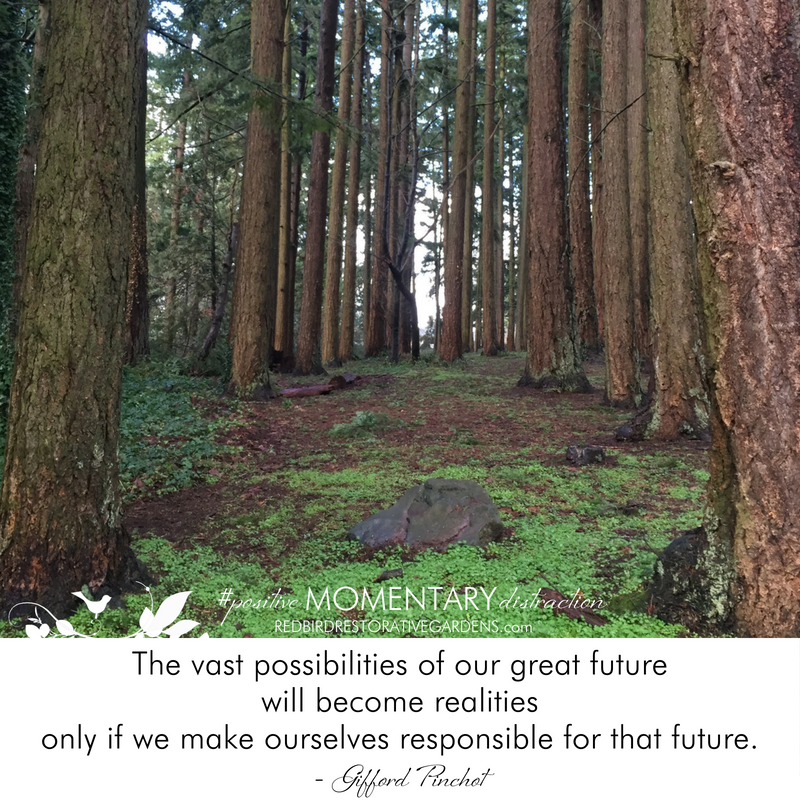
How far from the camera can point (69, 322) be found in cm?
323

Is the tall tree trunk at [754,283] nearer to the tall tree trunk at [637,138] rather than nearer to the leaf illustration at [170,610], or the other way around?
the leaf illustration at [170,610]

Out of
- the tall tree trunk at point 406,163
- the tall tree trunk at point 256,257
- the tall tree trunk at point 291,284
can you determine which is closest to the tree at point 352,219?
the tall tree trunk at point 406,163

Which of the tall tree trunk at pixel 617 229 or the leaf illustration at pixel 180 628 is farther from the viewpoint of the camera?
the tall tree trunk at pixel 617 229

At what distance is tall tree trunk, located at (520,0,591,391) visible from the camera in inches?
433

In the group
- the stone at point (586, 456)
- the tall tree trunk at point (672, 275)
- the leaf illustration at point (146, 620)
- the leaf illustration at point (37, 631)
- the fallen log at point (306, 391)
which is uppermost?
the tall tree trunk at point (672, 275)

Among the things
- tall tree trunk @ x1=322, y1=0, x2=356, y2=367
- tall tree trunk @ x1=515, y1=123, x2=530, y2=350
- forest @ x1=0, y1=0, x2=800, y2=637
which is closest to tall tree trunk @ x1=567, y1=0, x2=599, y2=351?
tall tree trunk @ x1=515, y1=123, x2=530, y2=350

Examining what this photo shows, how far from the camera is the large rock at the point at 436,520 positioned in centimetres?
425

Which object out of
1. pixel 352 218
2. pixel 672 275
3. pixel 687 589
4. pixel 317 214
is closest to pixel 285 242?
pixel 317 214

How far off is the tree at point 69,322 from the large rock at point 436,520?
1817 mm

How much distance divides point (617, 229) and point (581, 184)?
20.7ft

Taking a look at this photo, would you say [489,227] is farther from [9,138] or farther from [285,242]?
[9,138]

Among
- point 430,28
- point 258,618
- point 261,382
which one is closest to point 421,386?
point 261,382
